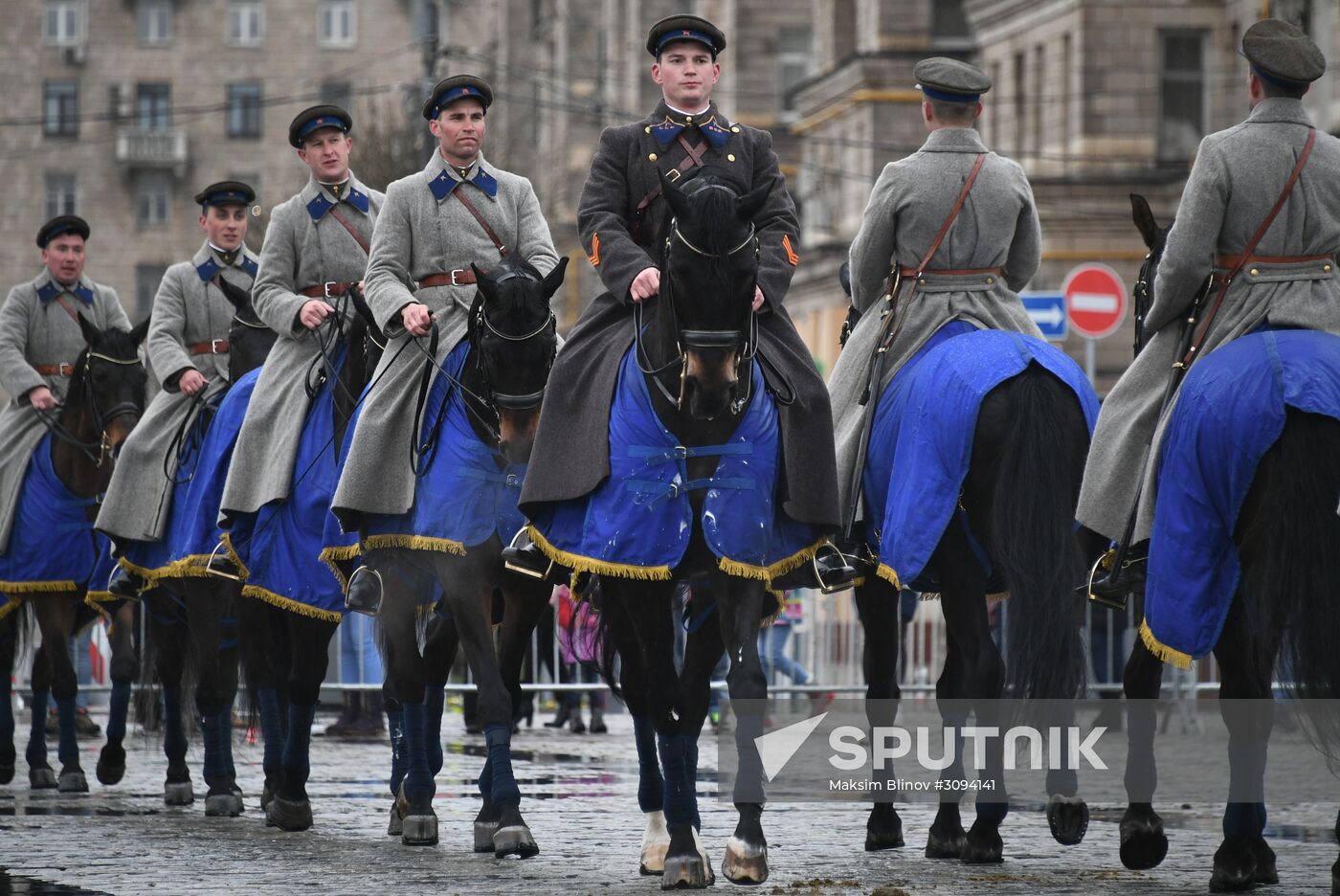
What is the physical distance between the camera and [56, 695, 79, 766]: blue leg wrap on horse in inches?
568

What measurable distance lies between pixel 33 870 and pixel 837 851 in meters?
3.37

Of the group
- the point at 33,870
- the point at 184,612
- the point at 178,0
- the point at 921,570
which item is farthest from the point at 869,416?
the point at 178,0

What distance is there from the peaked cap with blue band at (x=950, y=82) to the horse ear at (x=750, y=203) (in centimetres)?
260

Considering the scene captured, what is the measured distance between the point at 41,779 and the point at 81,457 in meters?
2.04

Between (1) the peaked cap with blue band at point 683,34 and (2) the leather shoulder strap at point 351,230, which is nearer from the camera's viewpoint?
(1) the peaked cap with blue band at point 683,34

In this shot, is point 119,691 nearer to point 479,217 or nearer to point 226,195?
point 226,195

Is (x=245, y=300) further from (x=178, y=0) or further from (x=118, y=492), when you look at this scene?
(x=178, y=0)

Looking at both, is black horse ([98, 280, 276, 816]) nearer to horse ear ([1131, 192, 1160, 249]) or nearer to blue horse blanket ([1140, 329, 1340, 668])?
horse ear ([1131, 192, 1160, 249])

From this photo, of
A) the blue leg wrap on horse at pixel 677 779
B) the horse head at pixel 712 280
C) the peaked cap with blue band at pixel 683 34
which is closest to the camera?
the horse head at pixel 712 280

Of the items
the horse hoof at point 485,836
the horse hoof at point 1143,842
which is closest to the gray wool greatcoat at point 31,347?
the horse hoof at point 485,836

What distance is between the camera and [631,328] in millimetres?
9727

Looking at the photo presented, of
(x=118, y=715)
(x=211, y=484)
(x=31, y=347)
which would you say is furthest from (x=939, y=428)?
(x=31, y=347)

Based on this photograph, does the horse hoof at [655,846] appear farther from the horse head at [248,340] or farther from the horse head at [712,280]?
the horse head at [248,340]

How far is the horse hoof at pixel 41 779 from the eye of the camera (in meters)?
14.5
